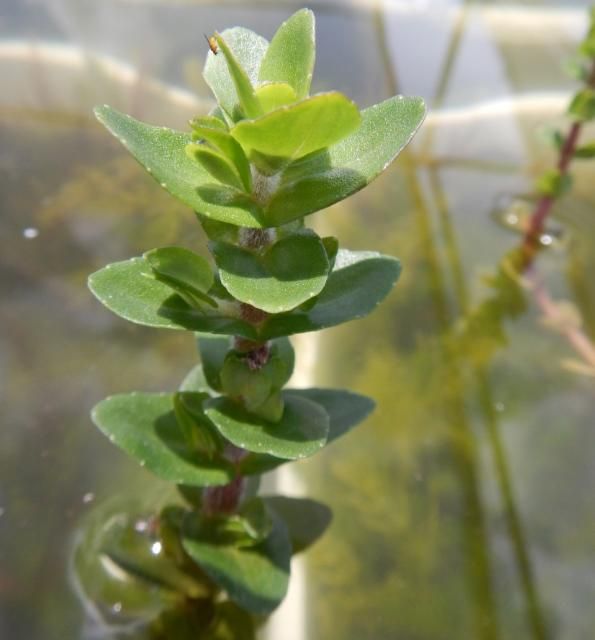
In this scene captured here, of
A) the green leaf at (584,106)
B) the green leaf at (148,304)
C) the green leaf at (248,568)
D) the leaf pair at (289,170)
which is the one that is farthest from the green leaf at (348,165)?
the green leaf at (584,106)

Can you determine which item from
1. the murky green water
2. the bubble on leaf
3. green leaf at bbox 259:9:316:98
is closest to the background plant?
green leaf at bbox 259:9:316:98

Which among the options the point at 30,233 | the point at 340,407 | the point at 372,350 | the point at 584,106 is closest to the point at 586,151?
the point at 584,106

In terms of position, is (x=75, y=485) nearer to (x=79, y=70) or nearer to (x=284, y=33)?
(x=284, y=33)

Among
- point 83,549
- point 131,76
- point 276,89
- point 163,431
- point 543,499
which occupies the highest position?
point 276,89

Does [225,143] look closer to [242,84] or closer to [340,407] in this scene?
[242,84]

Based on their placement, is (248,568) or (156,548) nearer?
(248,568)

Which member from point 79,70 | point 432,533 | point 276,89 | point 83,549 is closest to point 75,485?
point 83,549

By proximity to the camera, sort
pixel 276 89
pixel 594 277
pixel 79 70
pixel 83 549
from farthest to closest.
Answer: pixel 79 70
pixel 594 277
pixel 83 549
pixel 276 89

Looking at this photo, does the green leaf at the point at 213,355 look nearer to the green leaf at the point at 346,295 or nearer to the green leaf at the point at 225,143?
the green leaf at the point at 346,295
